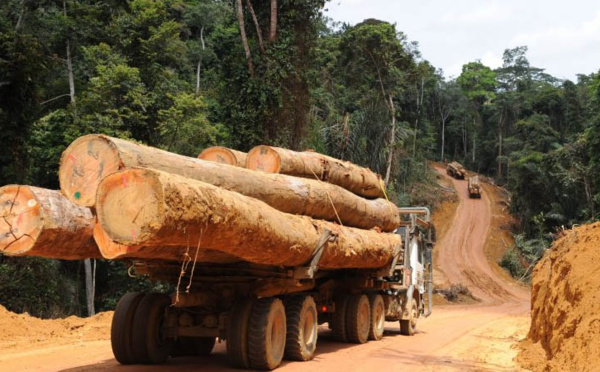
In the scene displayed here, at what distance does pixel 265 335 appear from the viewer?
8.37 meters

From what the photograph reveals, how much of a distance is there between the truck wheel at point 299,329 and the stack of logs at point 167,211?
0.74 metres

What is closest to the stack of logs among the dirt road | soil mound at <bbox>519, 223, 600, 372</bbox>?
the dirt road

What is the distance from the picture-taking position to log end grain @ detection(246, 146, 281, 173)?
10148 millimetres

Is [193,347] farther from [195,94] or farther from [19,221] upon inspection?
[195,94]

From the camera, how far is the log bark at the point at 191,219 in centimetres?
545

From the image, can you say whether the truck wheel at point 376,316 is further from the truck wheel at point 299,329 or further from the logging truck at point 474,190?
the logging truck at point 474,190

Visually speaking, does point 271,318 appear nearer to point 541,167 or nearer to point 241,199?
point 241,199

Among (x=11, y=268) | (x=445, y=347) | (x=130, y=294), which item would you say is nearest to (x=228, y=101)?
(x=11, y=268)

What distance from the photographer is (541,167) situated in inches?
1800

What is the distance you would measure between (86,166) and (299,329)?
4494 mm

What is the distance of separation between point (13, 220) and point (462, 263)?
41458 mm

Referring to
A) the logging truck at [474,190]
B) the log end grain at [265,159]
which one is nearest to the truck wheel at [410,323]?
the log end grain at [265,159]

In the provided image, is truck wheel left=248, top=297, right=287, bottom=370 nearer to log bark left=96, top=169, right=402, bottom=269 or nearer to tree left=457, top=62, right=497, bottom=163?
log bark left=96, top=169, right=402, bottom=269

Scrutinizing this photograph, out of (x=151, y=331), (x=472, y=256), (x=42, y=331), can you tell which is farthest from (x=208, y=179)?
(x=472, y=256)
